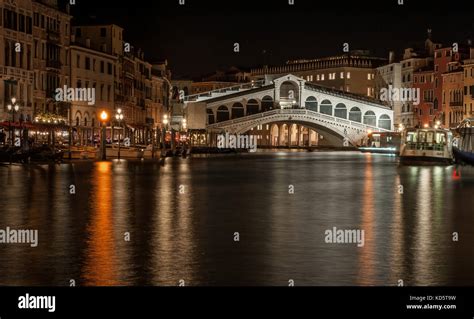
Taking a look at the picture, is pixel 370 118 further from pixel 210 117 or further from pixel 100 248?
pixel 100 248

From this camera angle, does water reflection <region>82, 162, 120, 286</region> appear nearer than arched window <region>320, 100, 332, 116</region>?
Yes

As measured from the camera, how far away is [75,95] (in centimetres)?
7800

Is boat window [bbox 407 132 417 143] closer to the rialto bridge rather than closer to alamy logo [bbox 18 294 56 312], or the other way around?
alamy logo [bbox 18 294 56 312]

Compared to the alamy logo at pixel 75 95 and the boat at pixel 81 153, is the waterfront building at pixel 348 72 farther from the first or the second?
the boat at pixel 81 153

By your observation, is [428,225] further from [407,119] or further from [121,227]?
[407,119]

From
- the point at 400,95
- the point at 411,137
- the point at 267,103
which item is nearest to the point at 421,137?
the point at 411,137

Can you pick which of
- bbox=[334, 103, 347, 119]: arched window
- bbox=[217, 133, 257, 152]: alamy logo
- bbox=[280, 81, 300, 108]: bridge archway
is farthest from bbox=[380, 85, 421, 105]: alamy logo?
bbox=[217, 133, 257, 152]: alamy logo

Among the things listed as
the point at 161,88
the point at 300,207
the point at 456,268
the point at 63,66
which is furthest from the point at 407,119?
the point at 456,268

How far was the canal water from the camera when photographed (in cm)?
1183

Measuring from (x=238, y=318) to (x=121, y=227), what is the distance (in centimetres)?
774

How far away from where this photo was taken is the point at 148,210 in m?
20.7
